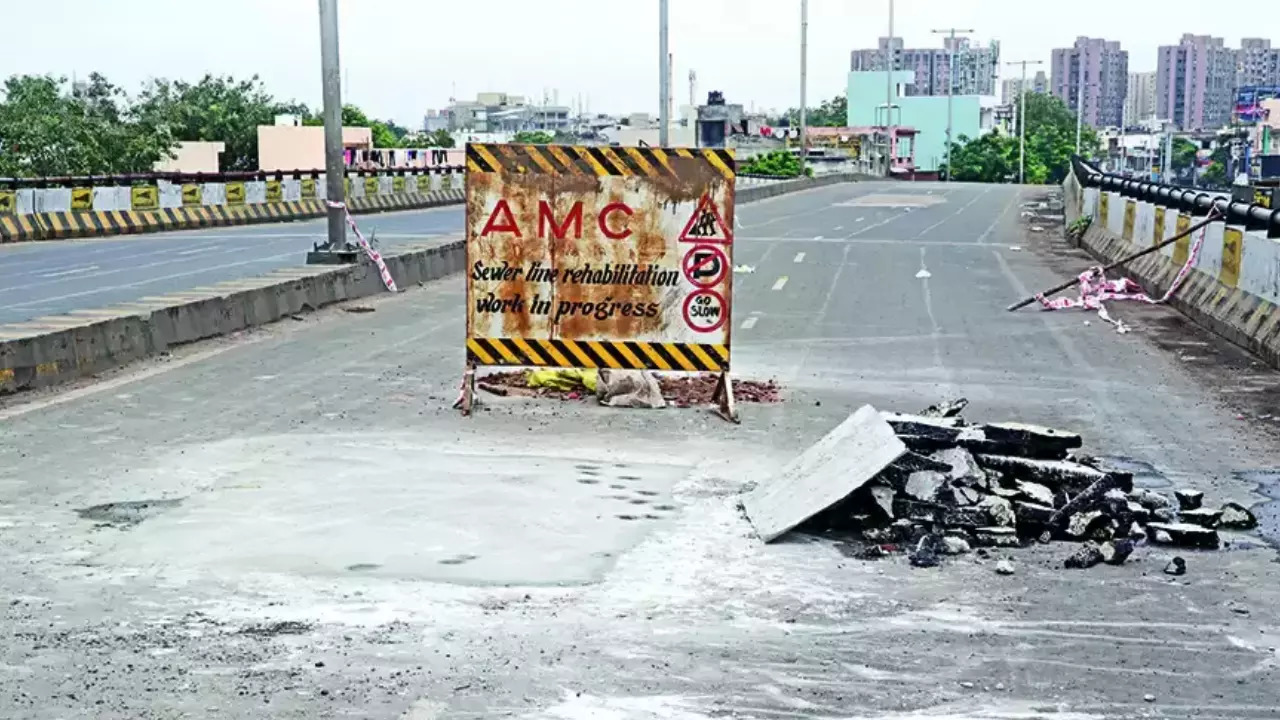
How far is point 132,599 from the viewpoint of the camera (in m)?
7.98

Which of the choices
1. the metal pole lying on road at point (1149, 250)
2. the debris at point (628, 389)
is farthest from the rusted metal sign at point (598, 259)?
the metal pole lying on road at point (1149, 250)

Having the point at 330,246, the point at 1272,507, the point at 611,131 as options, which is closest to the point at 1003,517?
the point at 1272,507

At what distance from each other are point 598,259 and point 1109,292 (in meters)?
13.4

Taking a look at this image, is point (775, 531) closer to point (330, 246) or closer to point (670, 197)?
point (670, 197)

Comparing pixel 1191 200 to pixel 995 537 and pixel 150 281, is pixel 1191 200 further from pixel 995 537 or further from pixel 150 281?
pixel 995 537

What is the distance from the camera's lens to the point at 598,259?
1470cm

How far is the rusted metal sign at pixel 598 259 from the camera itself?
14.5 meters

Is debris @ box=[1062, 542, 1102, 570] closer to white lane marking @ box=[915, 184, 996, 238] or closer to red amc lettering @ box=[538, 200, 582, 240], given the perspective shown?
red amc lettering @ box=[538, 200, 582, 240]

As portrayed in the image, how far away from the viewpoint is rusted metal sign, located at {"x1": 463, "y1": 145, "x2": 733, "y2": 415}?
14539mm

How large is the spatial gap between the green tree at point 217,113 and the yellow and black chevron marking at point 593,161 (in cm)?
7151

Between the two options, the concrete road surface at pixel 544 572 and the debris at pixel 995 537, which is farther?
the debris at pixel 995 537

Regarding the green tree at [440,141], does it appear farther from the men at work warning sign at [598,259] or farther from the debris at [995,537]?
the debris at [995,537]

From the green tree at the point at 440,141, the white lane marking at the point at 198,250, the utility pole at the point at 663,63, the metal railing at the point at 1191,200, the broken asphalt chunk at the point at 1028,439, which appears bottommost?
the white lane marking at the point at 198,250

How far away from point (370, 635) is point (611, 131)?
172561 mm
